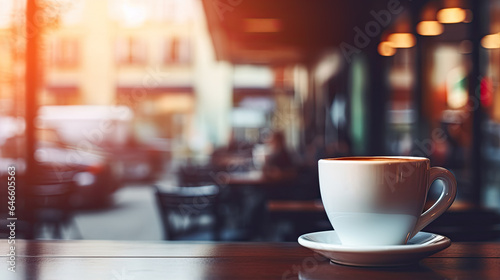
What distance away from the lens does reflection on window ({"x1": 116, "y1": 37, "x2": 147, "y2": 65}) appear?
712 inches

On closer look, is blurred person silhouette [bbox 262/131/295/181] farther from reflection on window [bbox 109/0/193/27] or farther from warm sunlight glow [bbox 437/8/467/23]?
reflection on window [bbox 109/0/193/27]

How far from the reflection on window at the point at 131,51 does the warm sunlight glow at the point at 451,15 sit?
14.0 meters

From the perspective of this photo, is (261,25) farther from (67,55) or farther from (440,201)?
(67,55)

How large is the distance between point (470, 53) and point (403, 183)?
4.22 m

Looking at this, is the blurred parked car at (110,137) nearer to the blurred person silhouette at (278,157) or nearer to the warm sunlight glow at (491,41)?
the blurred person silhouette at (278,157)

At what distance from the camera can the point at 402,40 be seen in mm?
6590

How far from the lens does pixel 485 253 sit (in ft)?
2.86

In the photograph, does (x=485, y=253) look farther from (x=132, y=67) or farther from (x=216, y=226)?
(x=132, y=67)

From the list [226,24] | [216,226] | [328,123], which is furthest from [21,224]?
[328,123]

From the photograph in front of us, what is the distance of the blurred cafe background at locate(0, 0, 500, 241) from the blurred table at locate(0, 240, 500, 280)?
60 cm

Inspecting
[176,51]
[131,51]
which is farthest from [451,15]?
[131,51]

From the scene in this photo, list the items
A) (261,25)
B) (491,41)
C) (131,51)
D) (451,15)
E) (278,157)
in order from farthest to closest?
(131,51)
(261,25)
(278,157)
(451,15)
(491,41)

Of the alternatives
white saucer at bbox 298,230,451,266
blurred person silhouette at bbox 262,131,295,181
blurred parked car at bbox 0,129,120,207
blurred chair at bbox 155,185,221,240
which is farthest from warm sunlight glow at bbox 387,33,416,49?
white saucer at bbox 298,230,451,266

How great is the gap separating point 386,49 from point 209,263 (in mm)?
6622
